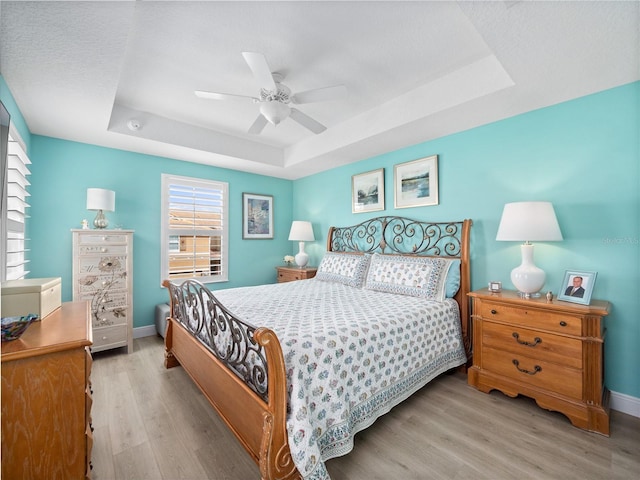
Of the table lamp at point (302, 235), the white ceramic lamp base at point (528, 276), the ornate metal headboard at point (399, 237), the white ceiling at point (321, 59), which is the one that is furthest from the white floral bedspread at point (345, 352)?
the white ceiling at point (321, 59)

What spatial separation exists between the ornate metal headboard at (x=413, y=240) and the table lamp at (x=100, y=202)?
2857 millimetres

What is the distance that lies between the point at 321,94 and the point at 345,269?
2.06 meters

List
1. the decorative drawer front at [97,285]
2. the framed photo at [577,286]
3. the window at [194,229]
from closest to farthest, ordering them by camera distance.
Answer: the framed photo at [577,286] → the decorative drawer front at [97,285] → the window at [194,229]

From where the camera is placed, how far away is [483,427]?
1977 millimetres

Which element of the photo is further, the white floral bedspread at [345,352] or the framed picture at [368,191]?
the framed picture at [368,191]

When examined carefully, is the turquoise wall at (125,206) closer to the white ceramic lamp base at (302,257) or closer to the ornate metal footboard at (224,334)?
the white ceramic lamp base at (302,257)

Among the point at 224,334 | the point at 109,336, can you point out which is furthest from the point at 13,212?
the point at 224,334

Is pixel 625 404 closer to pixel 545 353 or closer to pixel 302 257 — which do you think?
pixel 545 353

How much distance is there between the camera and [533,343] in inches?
85.7

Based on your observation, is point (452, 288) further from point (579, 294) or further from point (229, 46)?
point (229, 46)

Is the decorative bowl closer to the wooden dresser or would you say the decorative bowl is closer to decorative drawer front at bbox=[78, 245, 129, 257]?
the wooden dresser

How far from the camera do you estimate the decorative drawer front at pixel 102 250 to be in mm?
3059

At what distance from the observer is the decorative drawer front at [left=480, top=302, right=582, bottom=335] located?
2010 millimetres

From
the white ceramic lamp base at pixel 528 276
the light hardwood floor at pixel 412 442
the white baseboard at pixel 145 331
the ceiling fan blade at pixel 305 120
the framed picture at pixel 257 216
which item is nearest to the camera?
the light hardwood floor at pixel 412 442
